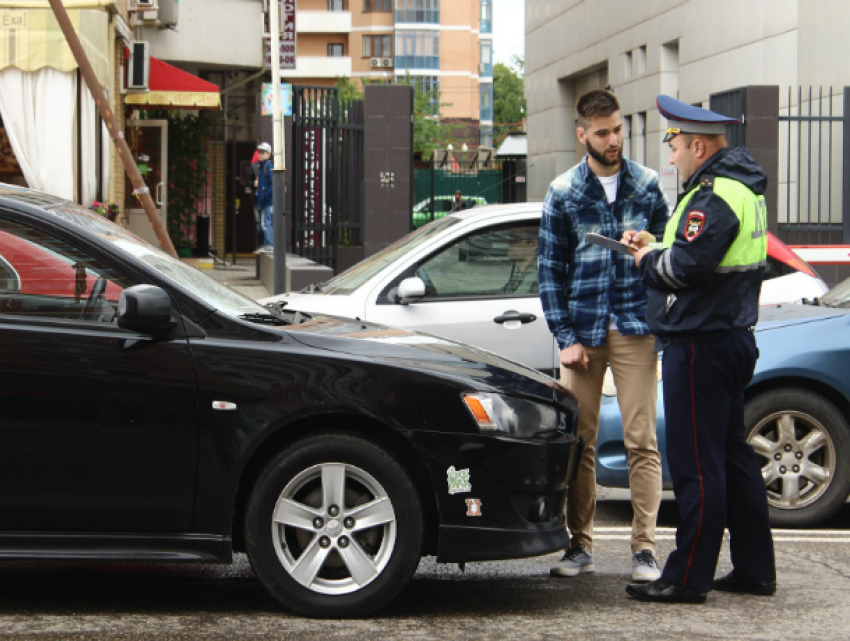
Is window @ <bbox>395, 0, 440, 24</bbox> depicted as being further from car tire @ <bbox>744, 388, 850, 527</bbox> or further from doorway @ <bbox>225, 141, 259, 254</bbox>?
car tire @ <bbox>744, 388, 850, 527</bbox>

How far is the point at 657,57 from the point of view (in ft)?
118

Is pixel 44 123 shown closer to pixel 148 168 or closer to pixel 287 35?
pixel 148 168

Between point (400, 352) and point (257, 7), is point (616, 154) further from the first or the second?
point (257, 7)

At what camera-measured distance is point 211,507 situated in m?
4.64

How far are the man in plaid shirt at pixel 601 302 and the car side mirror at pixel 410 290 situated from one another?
6.95 feet

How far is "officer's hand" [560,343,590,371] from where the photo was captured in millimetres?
5324

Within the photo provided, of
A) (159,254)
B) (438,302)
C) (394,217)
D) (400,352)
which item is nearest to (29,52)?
(394,217)

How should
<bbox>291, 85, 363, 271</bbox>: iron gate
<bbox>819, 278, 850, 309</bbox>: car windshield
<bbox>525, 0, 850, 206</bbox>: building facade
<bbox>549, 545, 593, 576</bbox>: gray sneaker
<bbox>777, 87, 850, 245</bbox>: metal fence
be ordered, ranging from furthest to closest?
<bbox>525, 0, 850, 206</bbox>: building facade
<bbox>291, 85, 363, 271</bbox>: iron gate
<bbox>777, 87, 850, 245</bbox>: metal fence
<bbox>819, 278, 850, 309</bbox>: car windshield
<bbox>549, 545, 593, 576</bbox>: gray sneaker

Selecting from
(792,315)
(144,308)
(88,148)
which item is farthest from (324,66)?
(144,308)

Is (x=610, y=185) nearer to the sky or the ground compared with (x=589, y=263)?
nearer to the sky

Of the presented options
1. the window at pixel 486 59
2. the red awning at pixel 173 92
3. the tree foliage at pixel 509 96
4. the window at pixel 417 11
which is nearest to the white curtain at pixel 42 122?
the red awning at pixel 173 92

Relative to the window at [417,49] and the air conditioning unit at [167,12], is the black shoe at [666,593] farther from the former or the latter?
the window at [417,49]

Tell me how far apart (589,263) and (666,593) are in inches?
55.5

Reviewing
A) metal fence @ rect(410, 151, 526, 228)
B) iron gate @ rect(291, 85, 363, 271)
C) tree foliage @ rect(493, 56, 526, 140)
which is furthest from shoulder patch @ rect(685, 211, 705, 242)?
tree foliage @ rect(493, 56, 526, 140)
